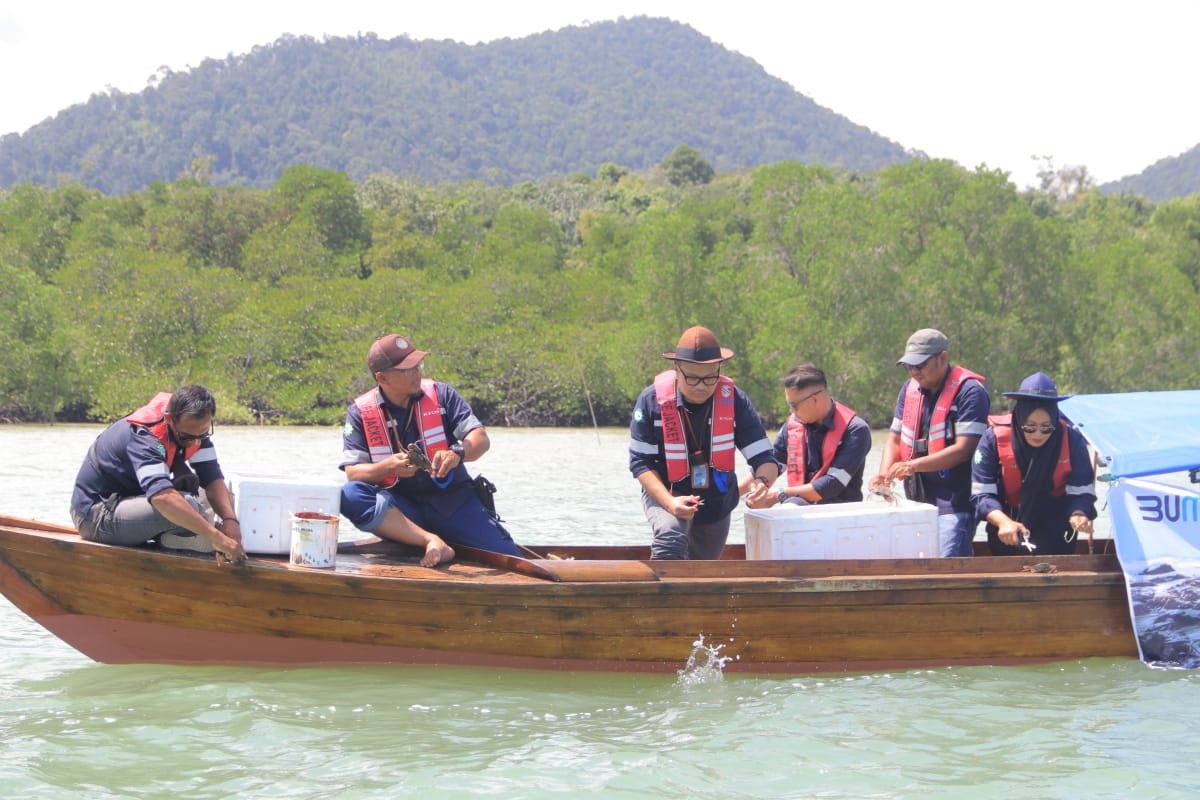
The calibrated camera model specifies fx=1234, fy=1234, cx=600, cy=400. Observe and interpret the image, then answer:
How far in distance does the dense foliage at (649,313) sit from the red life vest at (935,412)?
24.6 metres

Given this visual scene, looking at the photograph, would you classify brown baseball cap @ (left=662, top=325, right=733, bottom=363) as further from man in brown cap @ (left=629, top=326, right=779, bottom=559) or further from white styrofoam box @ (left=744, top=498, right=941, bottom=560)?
white styrofoam box @ (left=744, top=498, right=941, bottom=560)

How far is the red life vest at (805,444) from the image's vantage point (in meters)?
6.51

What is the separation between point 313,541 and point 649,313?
95.0 feet

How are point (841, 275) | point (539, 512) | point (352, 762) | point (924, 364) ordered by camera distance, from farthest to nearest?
1. point (841, 275)
2. point (539, 512)
3. point (924, 364)
4. point (352, 762)

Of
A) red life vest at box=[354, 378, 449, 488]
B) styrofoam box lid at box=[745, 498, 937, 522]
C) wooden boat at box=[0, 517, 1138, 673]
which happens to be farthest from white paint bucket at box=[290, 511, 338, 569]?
styrofoam box lid at box=[745, 498, 937, 522]

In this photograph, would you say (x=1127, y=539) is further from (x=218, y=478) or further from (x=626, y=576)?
(x=218, y=478)

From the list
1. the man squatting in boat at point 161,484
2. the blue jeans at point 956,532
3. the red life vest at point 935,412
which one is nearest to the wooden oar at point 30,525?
the man squatting in boat at point 161,484

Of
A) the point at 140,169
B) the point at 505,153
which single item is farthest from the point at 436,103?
the point at 140,169

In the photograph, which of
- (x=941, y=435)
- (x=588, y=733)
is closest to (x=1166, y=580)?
(x=941, y=435)

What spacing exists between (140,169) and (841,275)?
5137 inches

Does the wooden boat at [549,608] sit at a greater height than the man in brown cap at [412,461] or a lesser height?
lesser

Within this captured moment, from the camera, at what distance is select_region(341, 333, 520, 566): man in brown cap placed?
5.92m

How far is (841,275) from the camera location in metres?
32.8

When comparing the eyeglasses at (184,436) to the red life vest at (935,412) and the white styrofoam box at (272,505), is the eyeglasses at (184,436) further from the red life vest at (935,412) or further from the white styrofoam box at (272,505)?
the red life vest at (935,412)
